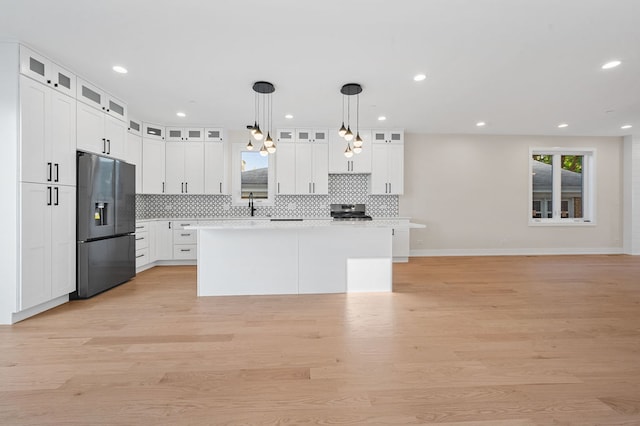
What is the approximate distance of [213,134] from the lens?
18.7 feet

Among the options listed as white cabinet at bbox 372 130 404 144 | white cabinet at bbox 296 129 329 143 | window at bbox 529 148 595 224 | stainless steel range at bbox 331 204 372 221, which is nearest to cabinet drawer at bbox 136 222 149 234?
white cabinet at bbox 296 129 329 143

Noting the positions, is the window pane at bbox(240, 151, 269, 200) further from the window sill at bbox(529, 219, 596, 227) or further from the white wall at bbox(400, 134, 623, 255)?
the window sill at bbox(529, 219, 596, 227)

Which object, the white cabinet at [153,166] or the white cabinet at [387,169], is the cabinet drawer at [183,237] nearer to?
the white cabinet at [153,166]

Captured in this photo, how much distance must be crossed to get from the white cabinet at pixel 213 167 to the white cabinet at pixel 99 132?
1575 mm

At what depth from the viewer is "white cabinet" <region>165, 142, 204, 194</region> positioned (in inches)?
220

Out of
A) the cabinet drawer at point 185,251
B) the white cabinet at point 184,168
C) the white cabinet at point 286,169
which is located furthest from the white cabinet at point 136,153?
the white cabinet at point 286,169

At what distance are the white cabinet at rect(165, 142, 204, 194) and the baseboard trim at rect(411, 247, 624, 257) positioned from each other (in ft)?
15.8

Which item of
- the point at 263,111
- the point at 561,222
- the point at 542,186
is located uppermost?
the point at 263,111

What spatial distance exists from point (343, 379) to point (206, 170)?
16.3 ft

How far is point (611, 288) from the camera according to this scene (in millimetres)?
3814

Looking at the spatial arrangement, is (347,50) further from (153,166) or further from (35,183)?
(153,166)

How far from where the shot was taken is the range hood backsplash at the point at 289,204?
5859 millimetres

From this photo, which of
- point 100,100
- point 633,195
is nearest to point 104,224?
point 100,100

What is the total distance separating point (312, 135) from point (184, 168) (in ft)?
8.70
